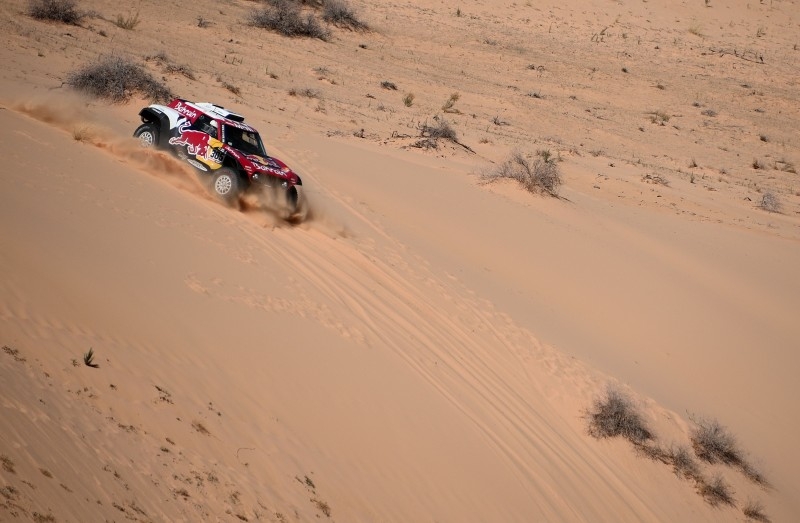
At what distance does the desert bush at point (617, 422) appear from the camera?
9.82 m

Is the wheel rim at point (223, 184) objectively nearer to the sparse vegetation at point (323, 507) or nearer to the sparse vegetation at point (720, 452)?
the sparse vegetation at point (323, 507)

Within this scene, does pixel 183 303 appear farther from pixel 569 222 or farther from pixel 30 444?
pixel 569 222

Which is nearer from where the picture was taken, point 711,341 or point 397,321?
point 397,321

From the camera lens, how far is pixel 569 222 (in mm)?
16609

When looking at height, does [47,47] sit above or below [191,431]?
above

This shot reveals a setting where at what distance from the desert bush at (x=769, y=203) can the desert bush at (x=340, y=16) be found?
65.5 ft

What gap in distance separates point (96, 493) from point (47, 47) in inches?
792

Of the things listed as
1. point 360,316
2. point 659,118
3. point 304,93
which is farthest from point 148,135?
point 659,118

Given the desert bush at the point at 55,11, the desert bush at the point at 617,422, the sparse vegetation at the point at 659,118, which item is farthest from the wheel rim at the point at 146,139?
the sparse vegetation at the point at 659,118

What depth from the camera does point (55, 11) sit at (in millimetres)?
23859

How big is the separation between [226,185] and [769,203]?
1759cm

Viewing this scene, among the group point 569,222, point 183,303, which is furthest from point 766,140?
point 183,303

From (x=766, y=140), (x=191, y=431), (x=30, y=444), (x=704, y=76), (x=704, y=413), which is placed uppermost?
(x=704, y=76)

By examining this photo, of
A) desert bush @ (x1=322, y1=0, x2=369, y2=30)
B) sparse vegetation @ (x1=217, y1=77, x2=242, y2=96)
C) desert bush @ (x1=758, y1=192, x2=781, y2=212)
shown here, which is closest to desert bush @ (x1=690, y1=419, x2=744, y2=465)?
desert bush @ (x1=758, y1=192, x2=781, y2=212)
